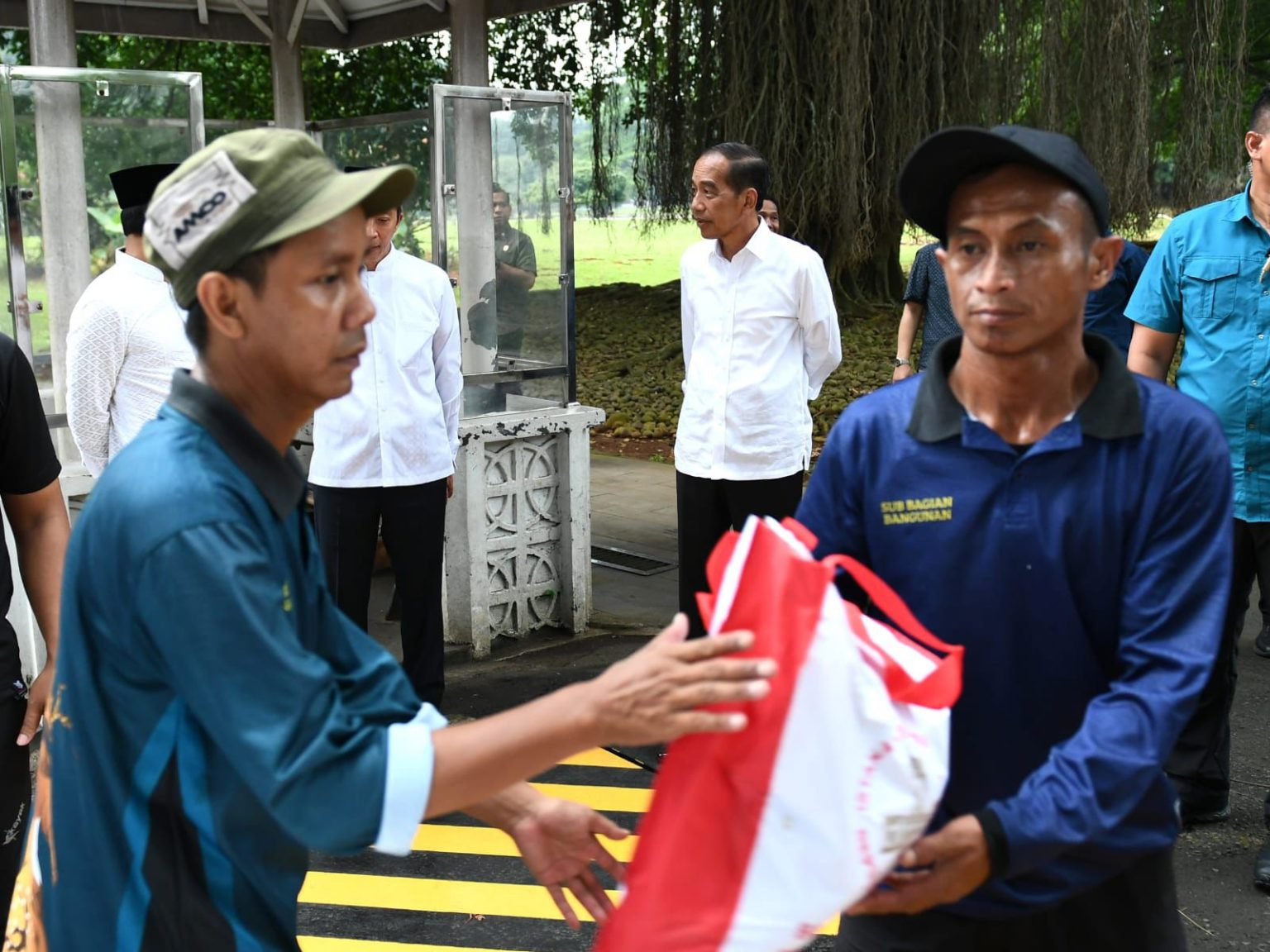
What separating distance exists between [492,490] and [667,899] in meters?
4.83

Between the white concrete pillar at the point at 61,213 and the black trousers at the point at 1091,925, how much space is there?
16.3 feet

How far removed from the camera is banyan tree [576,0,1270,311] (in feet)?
42.3

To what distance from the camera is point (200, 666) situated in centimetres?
151

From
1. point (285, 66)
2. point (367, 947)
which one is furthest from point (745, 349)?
point (285, 66)

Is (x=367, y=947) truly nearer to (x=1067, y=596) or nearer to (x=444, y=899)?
(x=444, y=899)

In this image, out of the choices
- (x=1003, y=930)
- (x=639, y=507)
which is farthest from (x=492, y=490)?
(x=1003, y=930)

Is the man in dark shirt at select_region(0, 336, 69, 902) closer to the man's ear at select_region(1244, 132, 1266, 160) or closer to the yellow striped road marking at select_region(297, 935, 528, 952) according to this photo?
the yellow striped road marking at select_region(297, 935, 528, 952)

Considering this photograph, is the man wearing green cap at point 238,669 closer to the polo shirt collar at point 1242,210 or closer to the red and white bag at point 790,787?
the red and white bag at point 790,787

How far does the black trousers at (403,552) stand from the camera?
5.27m

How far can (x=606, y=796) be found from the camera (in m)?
4.87

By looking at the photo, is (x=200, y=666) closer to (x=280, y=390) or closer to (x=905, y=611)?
(x=280, y=390)

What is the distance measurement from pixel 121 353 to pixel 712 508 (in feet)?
7.54

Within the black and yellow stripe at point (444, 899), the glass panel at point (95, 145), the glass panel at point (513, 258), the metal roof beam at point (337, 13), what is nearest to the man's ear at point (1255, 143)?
the black and yellow stripe at point (444, 899)

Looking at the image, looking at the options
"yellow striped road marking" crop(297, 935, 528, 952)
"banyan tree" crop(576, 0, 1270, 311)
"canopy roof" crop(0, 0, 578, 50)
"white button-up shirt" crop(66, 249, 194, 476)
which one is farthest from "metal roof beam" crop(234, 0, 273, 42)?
"yellow striped road marking" crop(297, 935, 528, 952)
